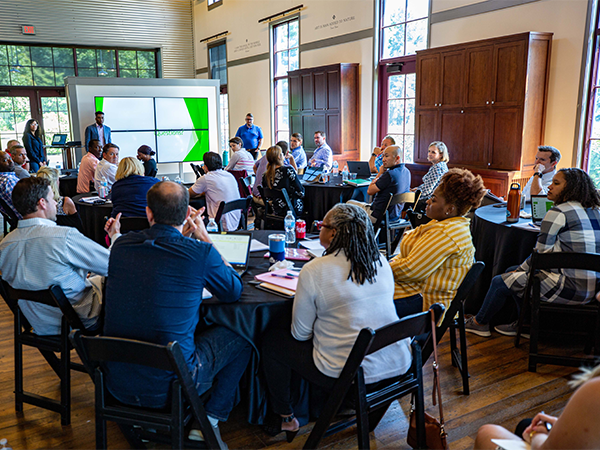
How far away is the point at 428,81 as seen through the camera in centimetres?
718

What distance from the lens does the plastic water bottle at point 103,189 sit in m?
5.04

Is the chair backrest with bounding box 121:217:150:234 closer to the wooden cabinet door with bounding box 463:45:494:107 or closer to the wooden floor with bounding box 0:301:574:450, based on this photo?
the wooden floor with bounding box 0:301:574:450

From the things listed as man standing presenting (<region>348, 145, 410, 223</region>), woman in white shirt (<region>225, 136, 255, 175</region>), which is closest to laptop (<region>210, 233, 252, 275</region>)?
man standing presenting (<region>348, 145, 410, 223</region>)

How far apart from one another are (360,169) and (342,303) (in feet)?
16.5

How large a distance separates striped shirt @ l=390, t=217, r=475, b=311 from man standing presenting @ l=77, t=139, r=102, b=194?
191 inches

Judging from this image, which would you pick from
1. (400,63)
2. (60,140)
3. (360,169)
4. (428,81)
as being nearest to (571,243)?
(360,169)

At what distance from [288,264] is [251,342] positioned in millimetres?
535

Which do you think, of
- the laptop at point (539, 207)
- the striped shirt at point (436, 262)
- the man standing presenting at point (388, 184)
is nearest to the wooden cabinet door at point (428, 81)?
the man standing presenting at point (388, 184)

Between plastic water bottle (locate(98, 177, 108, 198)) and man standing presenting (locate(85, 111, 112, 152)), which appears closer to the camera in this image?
plastic water bottle (locate(98, 177, 108, 198))

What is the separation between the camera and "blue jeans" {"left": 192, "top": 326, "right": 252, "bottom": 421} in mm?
2014

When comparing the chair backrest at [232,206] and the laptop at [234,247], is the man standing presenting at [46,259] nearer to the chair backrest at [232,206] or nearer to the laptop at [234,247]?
the laptop at [234,247]

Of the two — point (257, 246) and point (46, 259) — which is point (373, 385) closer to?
point (257, 246)

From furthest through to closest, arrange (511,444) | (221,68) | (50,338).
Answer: (221,68) < (50,338) < (511,444)

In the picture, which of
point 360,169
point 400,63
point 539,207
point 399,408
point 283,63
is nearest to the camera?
point 399,408
